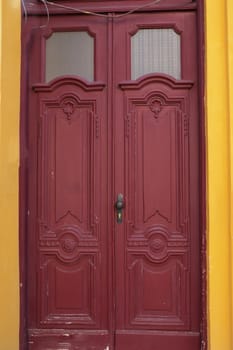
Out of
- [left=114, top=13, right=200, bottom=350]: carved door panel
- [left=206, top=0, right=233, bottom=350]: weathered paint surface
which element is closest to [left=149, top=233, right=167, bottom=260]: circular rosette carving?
[left=114, top=13, right=200, bottom=350]: carved door panel

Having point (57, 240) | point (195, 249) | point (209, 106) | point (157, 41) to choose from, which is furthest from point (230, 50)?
point (57, 240)

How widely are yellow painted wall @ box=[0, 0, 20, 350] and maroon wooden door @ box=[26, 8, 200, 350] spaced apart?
0.23 metres

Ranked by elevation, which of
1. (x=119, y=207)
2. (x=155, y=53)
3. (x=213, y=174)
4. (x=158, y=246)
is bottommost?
(x=158, y=246)

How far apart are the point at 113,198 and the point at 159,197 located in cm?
39

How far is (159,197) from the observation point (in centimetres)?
418

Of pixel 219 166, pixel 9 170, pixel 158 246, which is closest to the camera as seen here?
pixel 219 166

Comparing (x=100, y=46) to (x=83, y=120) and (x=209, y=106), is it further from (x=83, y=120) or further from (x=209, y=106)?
(x=209, y=106)

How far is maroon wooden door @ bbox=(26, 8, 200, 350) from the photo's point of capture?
4148 millimetres

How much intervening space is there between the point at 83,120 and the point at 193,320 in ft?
6.31

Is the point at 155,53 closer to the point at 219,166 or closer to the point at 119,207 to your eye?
the point at 219,166

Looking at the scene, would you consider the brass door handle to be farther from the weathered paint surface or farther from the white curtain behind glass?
the white curtain behind glass

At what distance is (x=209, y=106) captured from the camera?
12.6ft

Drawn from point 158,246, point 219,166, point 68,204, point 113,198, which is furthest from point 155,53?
point 158,246

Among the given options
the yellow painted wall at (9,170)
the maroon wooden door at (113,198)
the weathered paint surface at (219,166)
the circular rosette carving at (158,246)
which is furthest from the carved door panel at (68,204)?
the weathered paint surface at (219,166)
